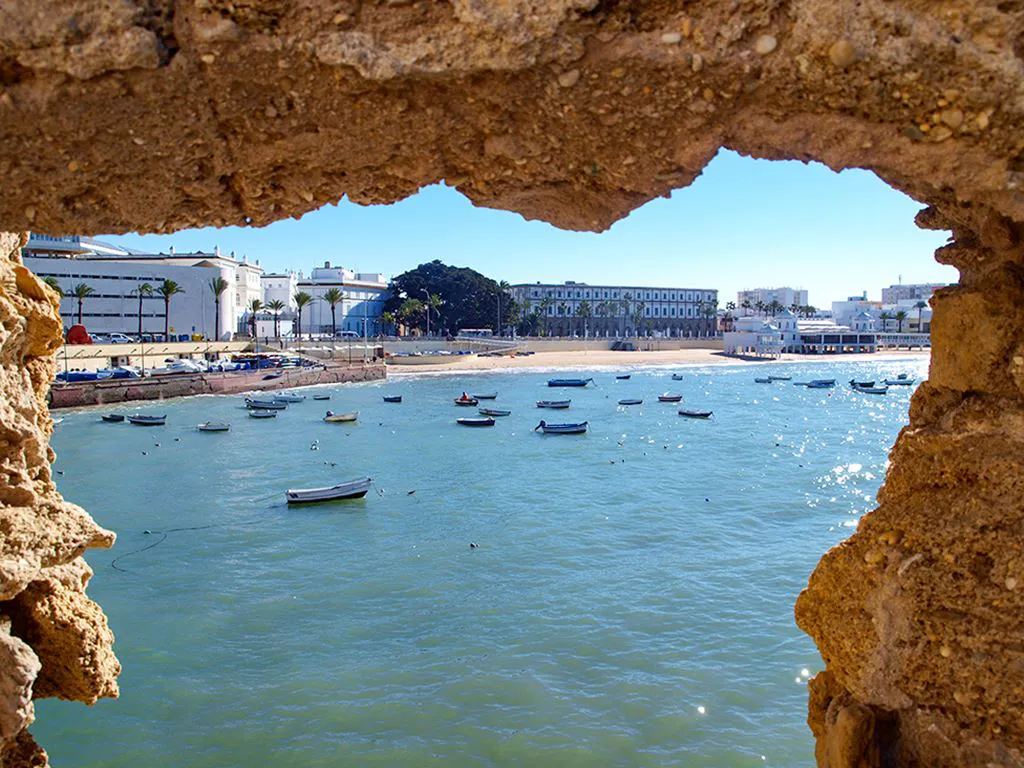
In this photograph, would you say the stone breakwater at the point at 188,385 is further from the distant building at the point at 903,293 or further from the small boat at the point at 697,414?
the distant building at the point at 903,293

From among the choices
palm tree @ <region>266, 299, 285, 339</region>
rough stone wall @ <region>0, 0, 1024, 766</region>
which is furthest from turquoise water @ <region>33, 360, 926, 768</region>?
palm tree @ <region>266, 299, 285, 339</region>

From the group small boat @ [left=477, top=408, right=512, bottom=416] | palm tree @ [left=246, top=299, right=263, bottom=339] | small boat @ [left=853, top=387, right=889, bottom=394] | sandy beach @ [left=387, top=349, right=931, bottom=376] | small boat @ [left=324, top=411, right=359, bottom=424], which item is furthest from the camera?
palm tree @ [left=246, top=299, right=263, bottom=339]

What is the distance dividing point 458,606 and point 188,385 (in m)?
48.5

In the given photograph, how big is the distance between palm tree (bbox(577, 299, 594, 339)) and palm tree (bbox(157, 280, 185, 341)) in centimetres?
7103

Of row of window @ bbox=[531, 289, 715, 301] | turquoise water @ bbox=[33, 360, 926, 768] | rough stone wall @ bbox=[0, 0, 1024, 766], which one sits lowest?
turquoise water @ bbox=[33, 360, 926, 768]

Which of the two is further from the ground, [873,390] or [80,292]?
[80,292]

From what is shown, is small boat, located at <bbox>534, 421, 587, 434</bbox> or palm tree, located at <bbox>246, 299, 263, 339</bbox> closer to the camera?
small boat, located at <bbox>534, 421, 587, 434</bbox>

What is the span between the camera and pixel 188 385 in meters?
57.4

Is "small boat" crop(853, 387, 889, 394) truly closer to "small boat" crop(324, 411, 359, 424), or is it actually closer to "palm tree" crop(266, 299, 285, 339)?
"small boat" crop(324, 411, 359, 424)

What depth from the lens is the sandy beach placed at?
88.5 m

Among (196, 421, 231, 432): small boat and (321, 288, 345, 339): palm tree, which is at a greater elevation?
(321, 288, 345, 339): palm tree

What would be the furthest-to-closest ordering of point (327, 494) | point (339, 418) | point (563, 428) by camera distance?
point (339, 418), point (563, 428), point (327, 494)

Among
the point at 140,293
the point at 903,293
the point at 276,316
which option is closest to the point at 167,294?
the point at 140,293

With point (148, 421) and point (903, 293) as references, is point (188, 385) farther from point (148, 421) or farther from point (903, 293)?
point (903, 293)
